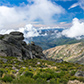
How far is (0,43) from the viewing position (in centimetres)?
4528

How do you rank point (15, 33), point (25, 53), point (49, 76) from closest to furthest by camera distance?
point (49, 76)
point (25, 53)
point (15, 33)

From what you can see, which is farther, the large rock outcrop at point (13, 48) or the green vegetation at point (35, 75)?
the large rock outcrop at point (13, 48)

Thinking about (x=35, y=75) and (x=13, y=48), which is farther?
(x=13, y=48)

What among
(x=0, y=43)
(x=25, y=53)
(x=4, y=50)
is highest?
(x=0, y=43)

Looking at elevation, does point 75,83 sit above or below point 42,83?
below

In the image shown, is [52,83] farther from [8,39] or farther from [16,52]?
[8,39]

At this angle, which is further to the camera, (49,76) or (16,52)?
(16,52)

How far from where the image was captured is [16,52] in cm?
4725

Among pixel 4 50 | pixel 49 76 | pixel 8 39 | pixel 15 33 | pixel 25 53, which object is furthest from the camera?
pixel 15 33

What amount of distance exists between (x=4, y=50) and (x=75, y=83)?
37883 millimetres

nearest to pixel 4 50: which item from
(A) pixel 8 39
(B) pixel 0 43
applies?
(B) pixel 0 43

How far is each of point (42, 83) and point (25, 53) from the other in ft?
161

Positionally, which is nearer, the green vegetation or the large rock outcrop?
the green vegetation

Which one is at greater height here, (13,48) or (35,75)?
(13,48)
